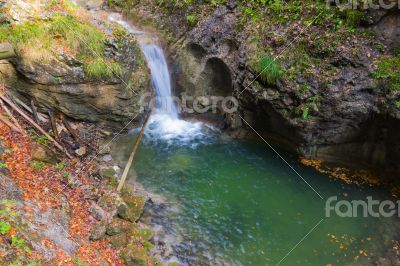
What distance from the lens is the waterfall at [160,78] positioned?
46.5 ft

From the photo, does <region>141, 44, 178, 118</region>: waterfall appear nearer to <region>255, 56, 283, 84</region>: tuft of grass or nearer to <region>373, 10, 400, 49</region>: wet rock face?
<region>255, 56, 283, 84</region>: tuft of grass

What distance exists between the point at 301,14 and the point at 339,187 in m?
6.36

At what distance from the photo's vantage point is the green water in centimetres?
889

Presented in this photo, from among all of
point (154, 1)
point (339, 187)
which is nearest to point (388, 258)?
point (339, 187)

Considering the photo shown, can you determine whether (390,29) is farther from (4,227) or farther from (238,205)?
(4,227)

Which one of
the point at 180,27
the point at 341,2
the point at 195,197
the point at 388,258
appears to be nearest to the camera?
the point at 388,258

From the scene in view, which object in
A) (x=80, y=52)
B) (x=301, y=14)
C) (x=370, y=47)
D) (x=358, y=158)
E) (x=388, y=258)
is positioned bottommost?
(x=388, y=258)

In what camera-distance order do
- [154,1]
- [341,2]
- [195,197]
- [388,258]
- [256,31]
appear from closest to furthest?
1. [388,258]
2. [195,197]
3. [341,2]
4. [256,31]
5. [154,1]

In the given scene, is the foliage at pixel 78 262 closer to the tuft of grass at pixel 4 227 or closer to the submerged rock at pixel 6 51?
the tuft of grass at pixel 4 227

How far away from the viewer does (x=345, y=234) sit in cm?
948

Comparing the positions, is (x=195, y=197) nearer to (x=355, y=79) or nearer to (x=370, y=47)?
(x=355, y=79)
